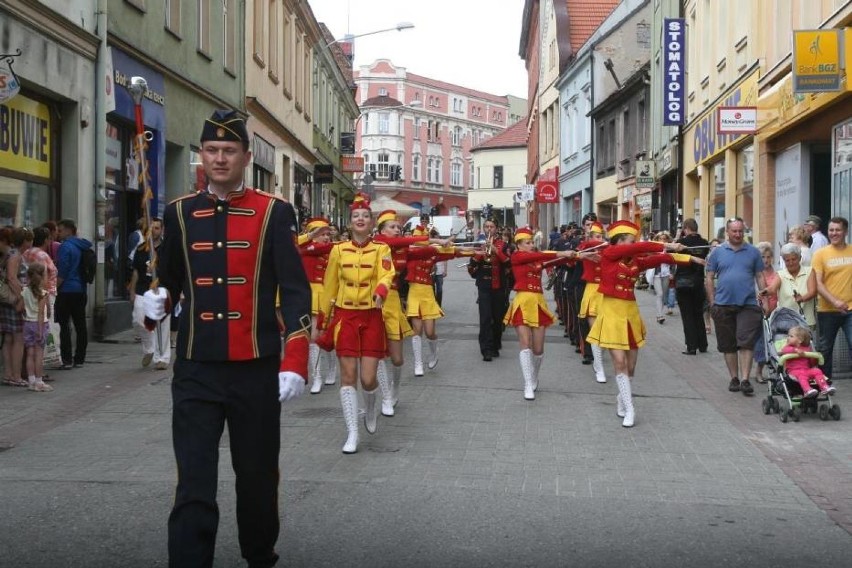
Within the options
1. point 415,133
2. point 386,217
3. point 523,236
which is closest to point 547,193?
point 523,236

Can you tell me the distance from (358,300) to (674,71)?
20.9 metres

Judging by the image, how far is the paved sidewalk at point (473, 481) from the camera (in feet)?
18.6

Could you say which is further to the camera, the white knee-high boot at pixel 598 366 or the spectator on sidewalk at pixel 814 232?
the spectator on sidewalk at pixel 814 232

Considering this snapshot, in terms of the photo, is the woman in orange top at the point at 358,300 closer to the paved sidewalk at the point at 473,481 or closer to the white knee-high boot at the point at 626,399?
the paved sidewalk at the point at 473,481

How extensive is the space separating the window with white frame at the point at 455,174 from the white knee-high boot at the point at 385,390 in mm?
99489

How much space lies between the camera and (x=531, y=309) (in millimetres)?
11984

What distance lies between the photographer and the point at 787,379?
10.3 metres

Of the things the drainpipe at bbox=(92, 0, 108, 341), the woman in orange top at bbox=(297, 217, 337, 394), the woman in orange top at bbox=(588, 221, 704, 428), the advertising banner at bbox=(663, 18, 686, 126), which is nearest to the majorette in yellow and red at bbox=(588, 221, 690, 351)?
the woman in orange top at bbox=(588, 221, 704, 428)

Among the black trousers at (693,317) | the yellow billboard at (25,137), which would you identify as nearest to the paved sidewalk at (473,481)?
the yellow billboard at (25,137)

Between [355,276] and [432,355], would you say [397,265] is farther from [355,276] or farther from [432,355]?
[355,276]

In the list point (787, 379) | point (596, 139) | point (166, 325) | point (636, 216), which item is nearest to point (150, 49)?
point (166, 325)

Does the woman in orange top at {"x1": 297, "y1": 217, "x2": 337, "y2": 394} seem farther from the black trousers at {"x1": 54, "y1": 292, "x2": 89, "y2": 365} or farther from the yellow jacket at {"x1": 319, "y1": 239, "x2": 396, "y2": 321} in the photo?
the yellow jacket at {"x1": 319, "y1": 239, "x2": 396, "y2": 321}

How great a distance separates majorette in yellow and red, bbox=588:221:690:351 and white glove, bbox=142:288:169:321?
5.62m

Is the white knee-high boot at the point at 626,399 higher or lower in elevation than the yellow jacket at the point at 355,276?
lower
